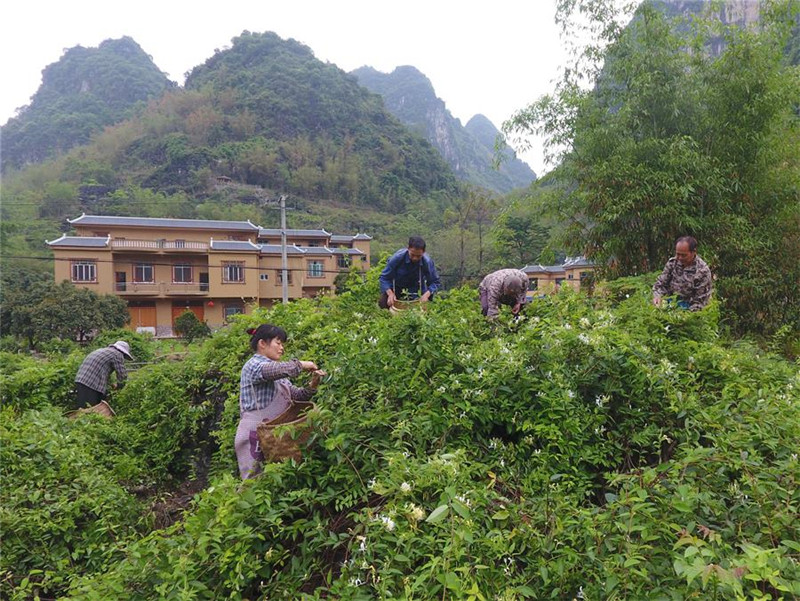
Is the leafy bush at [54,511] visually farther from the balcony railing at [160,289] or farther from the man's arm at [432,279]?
the balcony railing at [160,289]

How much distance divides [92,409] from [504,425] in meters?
4.27

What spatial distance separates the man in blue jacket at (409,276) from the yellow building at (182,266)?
21457 mm

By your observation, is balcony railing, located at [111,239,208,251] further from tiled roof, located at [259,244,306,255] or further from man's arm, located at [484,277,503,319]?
man's arm, located at [484,277,503,319]

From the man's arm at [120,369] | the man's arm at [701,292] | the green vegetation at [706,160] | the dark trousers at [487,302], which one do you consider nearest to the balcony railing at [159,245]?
the man's arm at [120,369]

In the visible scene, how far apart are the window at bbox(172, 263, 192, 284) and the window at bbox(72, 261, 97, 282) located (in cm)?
369

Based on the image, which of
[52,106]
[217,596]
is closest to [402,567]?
[217,596]

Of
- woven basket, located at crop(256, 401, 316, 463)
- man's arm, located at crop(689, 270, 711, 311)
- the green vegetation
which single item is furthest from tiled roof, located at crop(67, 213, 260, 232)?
woven basket, located at crop(256, 401, 316, 463)

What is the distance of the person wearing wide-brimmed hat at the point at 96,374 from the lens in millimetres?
5227

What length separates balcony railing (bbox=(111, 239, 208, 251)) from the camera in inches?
1037

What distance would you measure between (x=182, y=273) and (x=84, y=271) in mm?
4527

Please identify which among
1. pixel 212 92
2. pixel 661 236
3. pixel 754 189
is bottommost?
pixel 661 236

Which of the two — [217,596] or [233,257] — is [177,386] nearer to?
[217,596]

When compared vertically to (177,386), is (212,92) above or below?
above

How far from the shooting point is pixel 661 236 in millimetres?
6250
